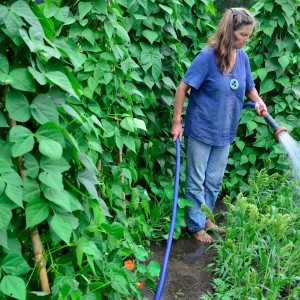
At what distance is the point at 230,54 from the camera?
2855mm

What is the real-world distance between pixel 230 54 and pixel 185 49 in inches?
29.4

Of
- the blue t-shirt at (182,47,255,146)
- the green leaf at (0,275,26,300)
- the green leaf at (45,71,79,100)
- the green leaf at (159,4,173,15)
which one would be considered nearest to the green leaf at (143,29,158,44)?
the green leaf at (159,4,173,15)

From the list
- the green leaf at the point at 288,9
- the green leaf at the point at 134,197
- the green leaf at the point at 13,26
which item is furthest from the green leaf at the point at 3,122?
the green leaf at the point at 288,9

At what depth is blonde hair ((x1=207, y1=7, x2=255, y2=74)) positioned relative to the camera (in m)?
2.80

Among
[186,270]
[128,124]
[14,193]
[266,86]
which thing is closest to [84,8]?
[128,124]

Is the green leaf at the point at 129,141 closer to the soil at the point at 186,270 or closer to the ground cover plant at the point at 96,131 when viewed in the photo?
the ground cover plant at the point at 96,131

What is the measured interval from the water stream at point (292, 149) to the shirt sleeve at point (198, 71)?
0.68 m

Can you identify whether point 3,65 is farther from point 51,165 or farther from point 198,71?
point 198,71

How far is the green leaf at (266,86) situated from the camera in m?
3.87

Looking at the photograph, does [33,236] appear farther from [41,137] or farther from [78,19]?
[78,19]

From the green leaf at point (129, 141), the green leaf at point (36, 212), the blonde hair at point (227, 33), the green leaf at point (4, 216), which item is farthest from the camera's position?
the blonde hair at point (227, 33)

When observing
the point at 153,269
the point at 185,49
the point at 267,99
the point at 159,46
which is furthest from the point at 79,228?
the point at 267,99

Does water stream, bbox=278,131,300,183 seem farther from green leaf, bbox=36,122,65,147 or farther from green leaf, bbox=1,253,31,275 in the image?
green leaf, bbox=1,253,31,275

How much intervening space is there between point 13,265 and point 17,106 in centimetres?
49
